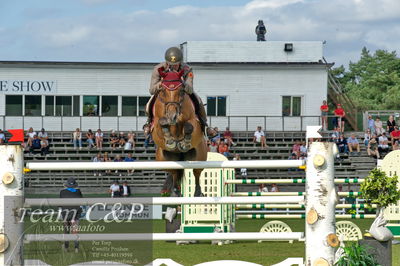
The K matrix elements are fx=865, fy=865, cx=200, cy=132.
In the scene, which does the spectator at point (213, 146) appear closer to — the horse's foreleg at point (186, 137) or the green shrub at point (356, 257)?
the horse's foreleg at point (186, 137)

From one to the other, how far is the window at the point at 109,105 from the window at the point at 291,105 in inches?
285

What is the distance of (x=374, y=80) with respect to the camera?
70.7 meters

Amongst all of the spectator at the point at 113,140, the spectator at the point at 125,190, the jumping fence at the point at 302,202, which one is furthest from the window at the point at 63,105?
the jumping fence at the point at 302,202

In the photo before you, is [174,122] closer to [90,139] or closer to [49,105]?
[90,139]

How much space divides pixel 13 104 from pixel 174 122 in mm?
29220

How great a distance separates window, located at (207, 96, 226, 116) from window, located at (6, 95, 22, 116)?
7998 mm

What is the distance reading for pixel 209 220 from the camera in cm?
1545

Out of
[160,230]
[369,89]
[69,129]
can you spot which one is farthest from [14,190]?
[369,89]

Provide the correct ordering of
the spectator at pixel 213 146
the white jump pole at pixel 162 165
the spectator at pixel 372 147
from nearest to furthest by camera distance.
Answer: the white jump pole at pixel 162 165 < the spectator at pixel 213 146 < the spectator at pixel 372 147

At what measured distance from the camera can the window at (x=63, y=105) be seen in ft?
120

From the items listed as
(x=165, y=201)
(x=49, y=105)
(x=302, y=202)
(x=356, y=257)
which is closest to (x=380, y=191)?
(x=356, y=257)

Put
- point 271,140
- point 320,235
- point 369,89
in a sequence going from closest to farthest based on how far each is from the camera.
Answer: point 320,235 < point 271,140 < point 369,89

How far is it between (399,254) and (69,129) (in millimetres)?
25502

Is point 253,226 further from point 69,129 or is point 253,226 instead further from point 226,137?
point 69,129
